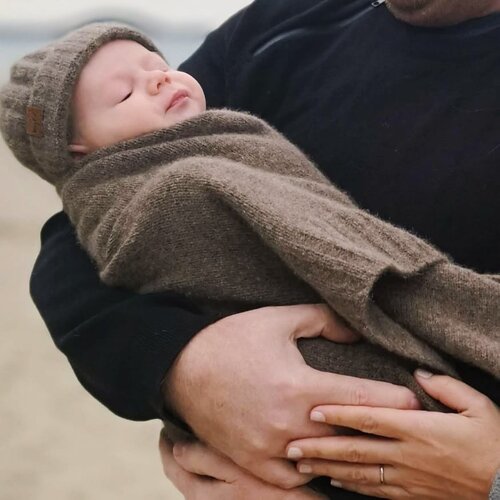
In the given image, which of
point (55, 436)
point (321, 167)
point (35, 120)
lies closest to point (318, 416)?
point (321, 167)

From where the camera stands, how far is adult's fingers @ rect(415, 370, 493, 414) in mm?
690

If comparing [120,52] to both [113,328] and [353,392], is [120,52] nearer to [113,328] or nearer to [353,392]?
[113,328]

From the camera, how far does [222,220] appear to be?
2.44 ft

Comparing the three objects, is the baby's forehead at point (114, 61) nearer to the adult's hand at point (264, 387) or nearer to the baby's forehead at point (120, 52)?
the baby's forehead at point (120, 52)

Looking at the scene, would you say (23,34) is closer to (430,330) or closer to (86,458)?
(86,458)

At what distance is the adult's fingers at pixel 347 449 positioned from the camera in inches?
27.6

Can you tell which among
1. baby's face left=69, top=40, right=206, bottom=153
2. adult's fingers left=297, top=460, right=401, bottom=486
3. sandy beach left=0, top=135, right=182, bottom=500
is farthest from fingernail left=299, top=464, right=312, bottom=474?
sandy beach left=0, top=135, right=182, bottom=500

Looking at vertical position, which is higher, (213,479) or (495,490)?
(495,490)

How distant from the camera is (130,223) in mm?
771

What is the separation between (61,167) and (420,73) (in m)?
→ 0.43

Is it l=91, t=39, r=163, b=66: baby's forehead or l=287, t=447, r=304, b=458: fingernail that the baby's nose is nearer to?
l=91, t=39, r=163, b=66: baby's forehead

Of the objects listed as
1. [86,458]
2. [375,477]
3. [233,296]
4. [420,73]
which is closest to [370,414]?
[375,477]

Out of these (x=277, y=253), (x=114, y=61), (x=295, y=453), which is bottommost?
(x=295, y=453)

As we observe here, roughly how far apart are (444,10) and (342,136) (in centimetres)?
19
